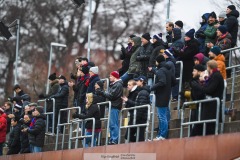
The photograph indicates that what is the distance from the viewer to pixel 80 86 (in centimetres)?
3266

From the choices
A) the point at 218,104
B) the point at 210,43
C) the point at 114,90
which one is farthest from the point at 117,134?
the point at 218,104

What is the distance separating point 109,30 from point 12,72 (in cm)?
684

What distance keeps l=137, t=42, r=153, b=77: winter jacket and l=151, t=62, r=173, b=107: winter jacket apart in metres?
2.60

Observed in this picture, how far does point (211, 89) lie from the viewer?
1010 inches

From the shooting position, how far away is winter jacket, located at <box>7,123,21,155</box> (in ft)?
117

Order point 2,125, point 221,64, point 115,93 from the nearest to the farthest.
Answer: point 221,64 → point 115,93 → point 2,125

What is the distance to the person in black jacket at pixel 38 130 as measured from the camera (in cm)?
3369

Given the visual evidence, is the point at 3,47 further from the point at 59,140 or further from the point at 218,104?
the point at 218,104

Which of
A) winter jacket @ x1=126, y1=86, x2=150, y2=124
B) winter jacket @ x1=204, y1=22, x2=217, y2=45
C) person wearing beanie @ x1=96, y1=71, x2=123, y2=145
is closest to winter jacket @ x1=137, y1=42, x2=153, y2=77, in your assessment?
person wearing beanie @ x1=96, y1=71, x2=123, y2=145

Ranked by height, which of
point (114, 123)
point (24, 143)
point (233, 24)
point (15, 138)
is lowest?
point (24, 143)

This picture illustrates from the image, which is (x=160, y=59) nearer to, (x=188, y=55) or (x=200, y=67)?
(x=188, y=55)

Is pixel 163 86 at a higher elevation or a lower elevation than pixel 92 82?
lower

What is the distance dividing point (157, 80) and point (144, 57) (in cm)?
274

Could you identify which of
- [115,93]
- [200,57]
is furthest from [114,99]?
[200,57]
